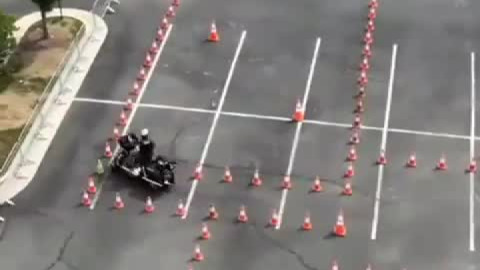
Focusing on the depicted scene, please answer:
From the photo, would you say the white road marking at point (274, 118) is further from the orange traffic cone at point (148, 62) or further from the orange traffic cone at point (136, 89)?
the orange traffic cone at point (148, 62)

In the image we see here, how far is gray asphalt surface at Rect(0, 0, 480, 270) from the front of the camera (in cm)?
2600

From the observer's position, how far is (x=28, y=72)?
32.8 metres

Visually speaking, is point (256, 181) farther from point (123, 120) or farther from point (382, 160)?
point (123, 120)

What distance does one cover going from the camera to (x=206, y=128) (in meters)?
30.4

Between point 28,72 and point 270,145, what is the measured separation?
881 centimetres

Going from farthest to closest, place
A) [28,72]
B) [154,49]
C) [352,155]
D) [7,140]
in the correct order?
[154,49], [28,72], [7,140], [352,155]

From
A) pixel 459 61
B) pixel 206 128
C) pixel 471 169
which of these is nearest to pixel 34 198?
pixel 206 128

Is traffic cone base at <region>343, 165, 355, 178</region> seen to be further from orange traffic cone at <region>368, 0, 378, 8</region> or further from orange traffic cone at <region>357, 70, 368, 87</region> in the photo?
orange traffic cone at <region>368, 0, 378, 8</region>

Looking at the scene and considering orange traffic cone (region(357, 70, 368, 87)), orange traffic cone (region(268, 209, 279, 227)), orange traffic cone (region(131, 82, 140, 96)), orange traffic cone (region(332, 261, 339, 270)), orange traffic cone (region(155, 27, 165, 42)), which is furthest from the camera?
orange traffic cone (region(155, 27, 165, 42))

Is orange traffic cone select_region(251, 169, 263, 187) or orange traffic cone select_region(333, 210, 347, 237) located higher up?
orange traffic cone select_region(251, 169, 263, 187)

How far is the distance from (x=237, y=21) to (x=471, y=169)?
36.6 feet

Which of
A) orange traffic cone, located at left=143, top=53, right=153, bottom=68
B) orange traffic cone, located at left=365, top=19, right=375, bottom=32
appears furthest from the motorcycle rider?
orange traffic cone, located at left=365, top=19, right=375, bottom=32

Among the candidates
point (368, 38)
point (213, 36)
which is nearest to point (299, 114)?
point (368, 38)

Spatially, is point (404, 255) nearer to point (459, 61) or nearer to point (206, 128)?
point (206, 128)
